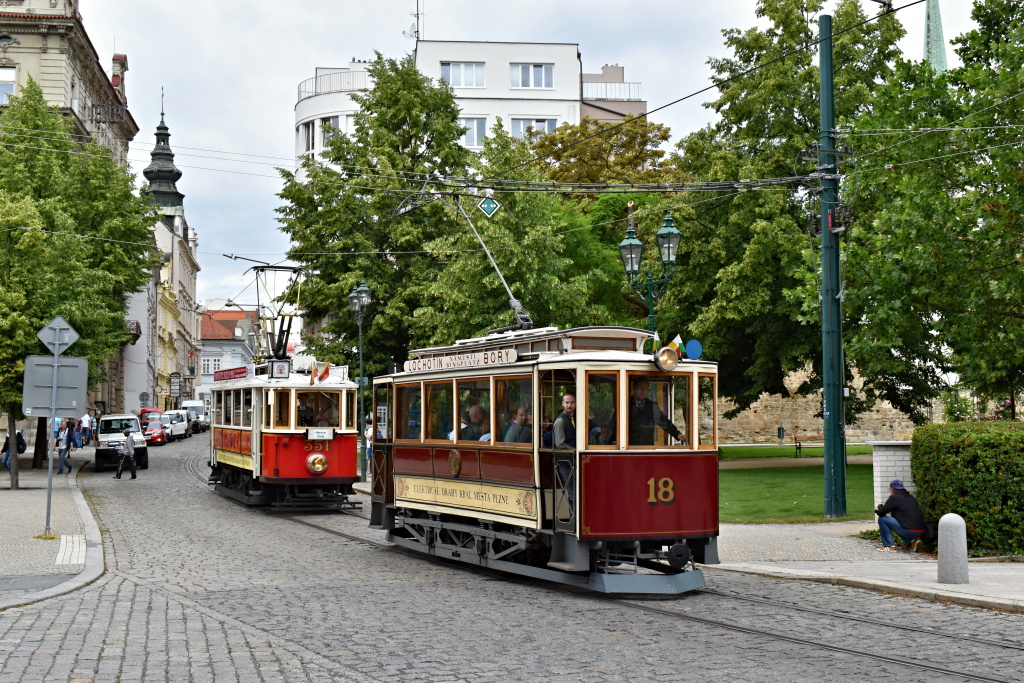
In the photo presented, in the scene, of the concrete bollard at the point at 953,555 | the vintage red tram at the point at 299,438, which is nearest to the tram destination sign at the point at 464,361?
the concrete bollard at the point at 953,555

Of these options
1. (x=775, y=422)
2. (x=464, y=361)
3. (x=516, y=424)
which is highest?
(x=464, y=361)

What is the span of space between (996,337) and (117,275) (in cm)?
2929

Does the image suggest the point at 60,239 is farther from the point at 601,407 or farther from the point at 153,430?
the point at 153,430

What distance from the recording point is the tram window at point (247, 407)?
949 inches

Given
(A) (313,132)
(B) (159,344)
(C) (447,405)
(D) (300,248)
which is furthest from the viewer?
(B) (159,344)

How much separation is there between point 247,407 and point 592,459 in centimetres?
1387

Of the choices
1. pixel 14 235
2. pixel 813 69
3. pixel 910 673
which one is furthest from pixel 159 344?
pixel 910 673

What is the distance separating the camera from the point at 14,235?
3031cm

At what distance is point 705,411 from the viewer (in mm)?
12734

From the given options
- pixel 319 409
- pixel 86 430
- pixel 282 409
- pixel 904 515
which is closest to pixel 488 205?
pixel 319 409

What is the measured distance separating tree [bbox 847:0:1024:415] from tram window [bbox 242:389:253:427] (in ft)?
42.2

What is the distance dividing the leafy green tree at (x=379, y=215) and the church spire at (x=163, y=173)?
70.1 metres

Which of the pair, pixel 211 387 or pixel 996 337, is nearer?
pixel 996 337

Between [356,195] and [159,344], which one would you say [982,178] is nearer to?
[356,195]
